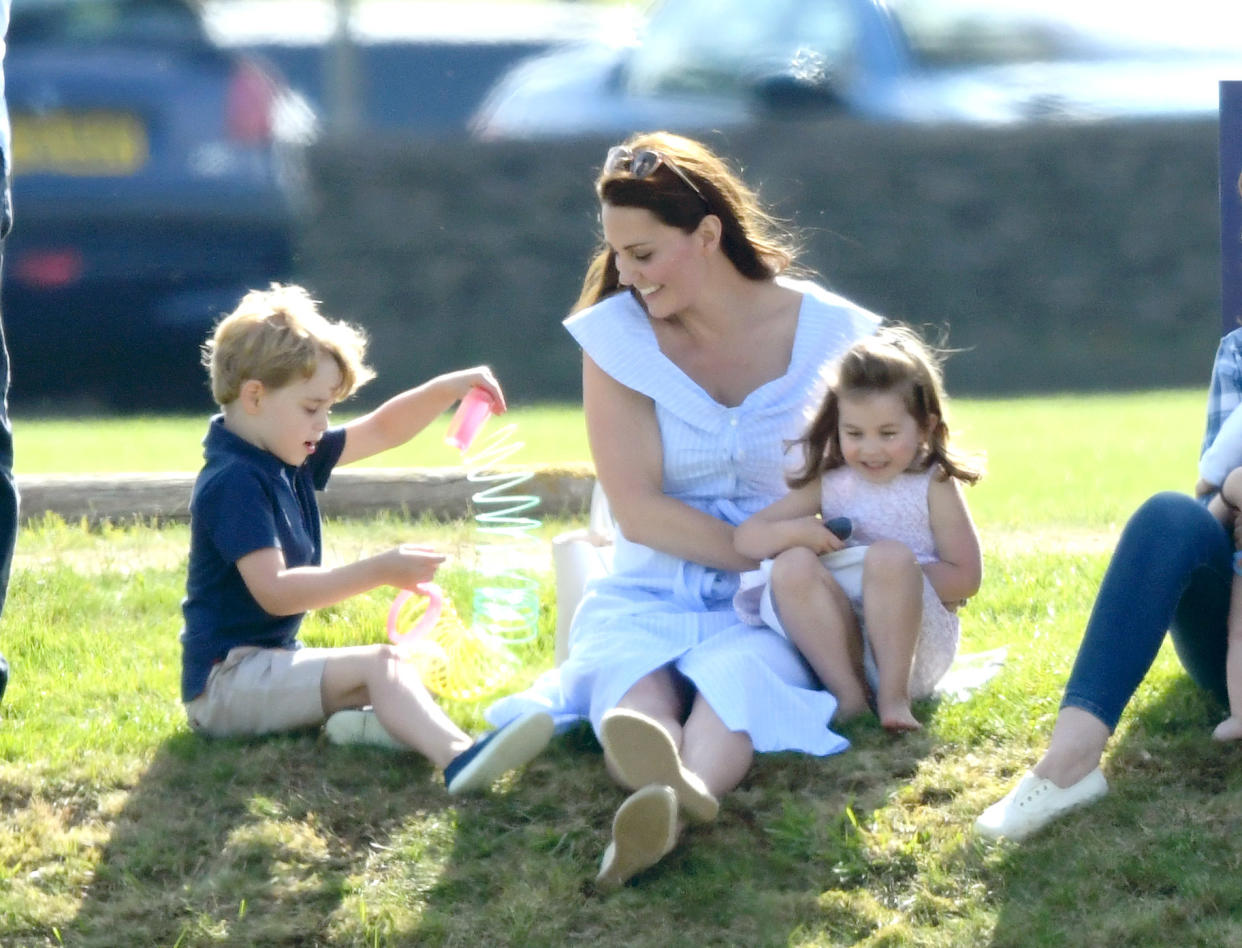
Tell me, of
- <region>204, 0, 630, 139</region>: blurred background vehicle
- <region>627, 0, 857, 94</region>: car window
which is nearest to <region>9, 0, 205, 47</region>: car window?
<region>627, 0, 857, 94</region>: car window

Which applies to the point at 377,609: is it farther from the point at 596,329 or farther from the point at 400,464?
the point at 400,464

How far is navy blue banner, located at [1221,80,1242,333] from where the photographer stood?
4238 millimetres

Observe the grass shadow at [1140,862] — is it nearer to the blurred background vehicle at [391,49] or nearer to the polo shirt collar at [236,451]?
the polo shirt collar at [236,451]

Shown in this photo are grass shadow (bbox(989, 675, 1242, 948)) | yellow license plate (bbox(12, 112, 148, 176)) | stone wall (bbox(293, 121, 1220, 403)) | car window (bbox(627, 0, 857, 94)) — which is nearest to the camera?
grass shadow (bbox(989, 675, 1242, 948))

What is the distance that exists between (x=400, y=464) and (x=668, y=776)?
5.24 metres

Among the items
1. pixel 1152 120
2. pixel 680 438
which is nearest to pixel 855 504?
pixel 680 438

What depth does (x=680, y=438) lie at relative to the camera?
4.00 metres

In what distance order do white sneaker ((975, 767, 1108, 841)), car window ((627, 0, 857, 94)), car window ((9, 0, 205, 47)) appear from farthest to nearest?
car window ((627, 0, 857, 94)) → car window ((9, 0, 205, 47)) → white sneaker ((975, 767, 1108, 841))

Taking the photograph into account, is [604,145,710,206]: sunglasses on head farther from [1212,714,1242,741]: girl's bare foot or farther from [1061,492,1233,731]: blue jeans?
[1212,714,1242,741]: girl's bare foot

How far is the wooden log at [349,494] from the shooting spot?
20.6ft

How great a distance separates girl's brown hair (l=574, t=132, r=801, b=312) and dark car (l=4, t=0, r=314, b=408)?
6.34m

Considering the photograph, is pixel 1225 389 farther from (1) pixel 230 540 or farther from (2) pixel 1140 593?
(1) pixel 230 540

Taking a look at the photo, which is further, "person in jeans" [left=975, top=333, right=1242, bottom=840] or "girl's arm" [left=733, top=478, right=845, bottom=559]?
"girl's arm" [left=733, top=478, right=845, bottom=559]

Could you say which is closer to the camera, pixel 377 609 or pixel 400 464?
pixel 377 609
